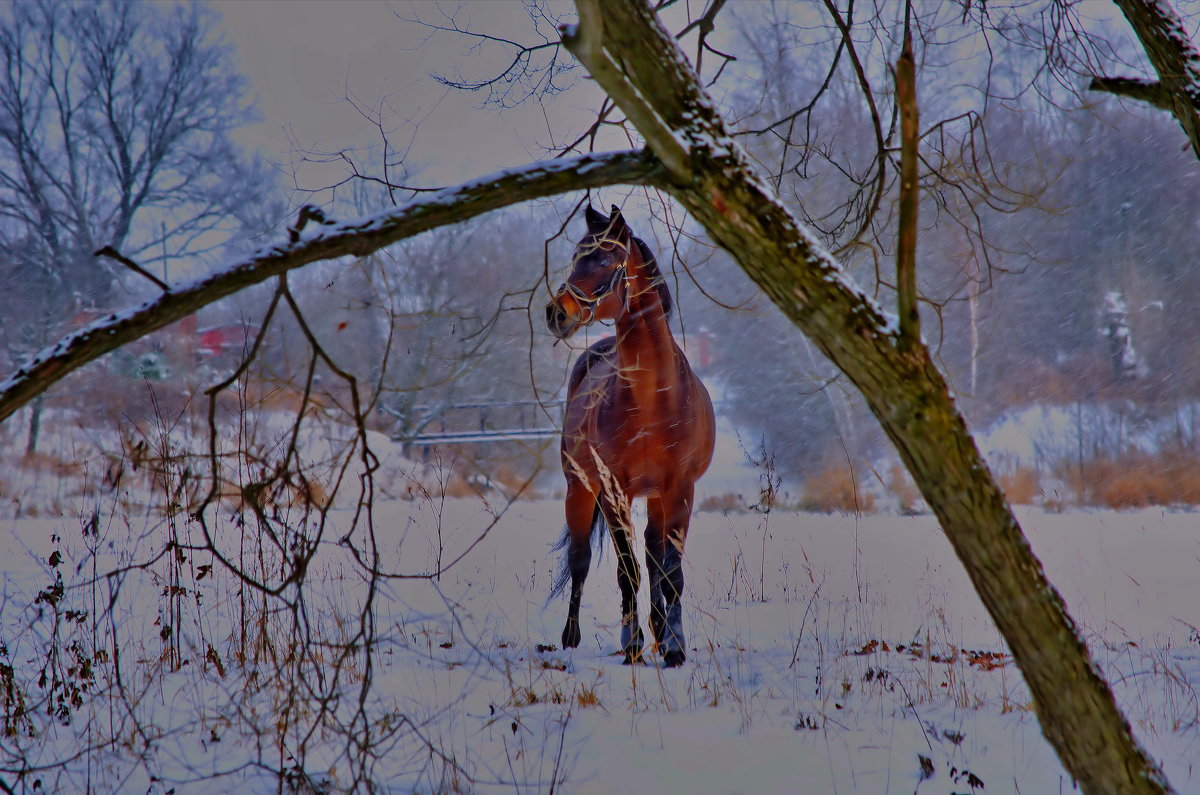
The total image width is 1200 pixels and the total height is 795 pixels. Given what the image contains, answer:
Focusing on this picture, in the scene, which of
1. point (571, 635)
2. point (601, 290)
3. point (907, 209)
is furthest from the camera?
point (571, 635)

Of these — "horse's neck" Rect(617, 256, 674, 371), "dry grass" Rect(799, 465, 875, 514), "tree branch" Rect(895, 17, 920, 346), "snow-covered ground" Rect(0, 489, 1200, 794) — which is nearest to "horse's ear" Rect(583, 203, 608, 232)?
"horse's neck" Rect(617, 256, 674, 371)

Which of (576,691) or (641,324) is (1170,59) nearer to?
(641,324)

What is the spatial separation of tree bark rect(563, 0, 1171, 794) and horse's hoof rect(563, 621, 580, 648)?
3186 mm

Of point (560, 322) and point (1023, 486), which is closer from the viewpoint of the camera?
point (560, 322)

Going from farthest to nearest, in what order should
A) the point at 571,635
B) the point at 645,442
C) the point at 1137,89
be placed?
1. the point at 571,635
2. the point at 645,442
3. the point at 1137,89

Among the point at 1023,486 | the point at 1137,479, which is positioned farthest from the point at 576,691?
the point at 1137,479

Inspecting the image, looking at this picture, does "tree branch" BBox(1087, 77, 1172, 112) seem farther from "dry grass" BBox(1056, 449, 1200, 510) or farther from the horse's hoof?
"dry grass" BBox(1056, 449, 1200, 510)

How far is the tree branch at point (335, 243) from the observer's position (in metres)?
1.57

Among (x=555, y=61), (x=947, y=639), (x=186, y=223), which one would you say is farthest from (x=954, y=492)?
(x=186, y=223)

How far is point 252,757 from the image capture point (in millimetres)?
2869

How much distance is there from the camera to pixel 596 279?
12.4 ft

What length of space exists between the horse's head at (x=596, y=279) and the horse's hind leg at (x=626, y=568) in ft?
3.26

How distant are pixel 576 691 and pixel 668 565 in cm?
91

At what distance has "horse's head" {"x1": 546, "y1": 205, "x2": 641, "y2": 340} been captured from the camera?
11.5 ft
